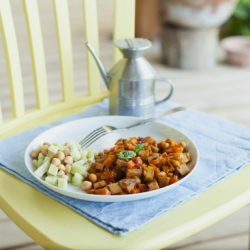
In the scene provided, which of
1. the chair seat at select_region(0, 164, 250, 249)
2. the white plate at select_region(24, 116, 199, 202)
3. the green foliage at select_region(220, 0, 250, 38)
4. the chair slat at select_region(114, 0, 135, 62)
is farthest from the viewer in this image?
the green foliage at select_region(220, 0, 250, 38)

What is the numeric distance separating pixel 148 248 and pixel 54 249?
0.49 ft

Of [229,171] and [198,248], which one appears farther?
[198,248]

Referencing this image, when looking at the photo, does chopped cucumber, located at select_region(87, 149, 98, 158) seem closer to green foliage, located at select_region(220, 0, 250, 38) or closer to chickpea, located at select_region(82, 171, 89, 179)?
chickpea, located at select_region(82, 171, 89, 179)

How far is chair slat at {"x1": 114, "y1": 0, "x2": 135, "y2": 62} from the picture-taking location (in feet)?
4.11

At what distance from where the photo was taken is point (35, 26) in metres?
1.16

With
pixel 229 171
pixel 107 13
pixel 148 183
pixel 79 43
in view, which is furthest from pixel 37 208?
pixel 107 13

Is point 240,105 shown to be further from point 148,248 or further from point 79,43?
point 148,248

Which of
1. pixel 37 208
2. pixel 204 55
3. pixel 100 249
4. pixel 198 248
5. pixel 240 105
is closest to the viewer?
pixel 100 249

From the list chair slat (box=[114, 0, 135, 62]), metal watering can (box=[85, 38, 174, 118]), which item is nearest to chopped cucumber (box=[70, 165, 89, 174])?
metal watering can (box=[85, 38, 174, 118])

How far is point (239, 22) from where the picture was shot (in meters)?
3.82

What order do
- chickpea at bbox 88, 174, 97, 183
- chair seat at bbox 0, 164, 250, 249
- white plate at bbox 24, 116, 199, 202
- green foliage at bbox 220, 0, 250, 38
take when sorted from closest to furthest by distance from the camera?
chair seat at bbox 0, 164, 250, 249, chickpea at bbox 88, 174, 97, 183, white plate at bbox 24, 116, 199, 202, green foliage at bbox 220, 0, 250, 38

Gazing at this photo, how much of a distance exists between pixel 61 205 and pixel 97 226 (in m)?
0.09

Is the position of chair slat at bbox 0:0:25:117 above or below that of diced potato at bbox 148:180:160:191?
above

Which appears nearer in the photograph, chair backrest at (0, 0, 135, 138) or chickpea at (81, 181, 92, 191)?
chickpea at (81, 181, 92, 191)
